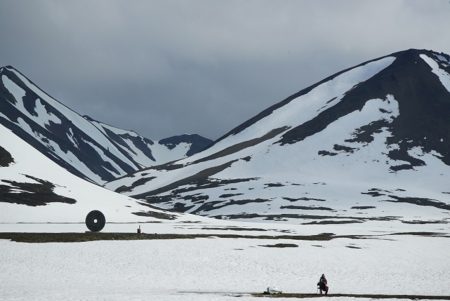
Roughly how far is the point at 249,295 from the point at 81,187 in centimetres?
11317

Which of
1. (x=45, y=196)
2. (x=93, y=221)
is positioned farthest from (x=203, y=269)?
(x=45, y=196)

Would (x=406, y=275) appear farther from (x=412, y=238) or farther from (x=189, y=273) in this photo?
(x=412, y=238)

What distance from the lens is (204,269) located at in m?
46.1

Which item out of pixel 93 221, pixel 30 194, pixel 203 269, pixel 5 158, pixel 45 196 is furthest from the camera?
pixel 5 158

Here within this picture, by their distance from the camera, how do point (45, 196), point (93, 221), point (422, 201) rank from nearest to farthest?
point (93, 221), point (45, 196), point (422, 201)

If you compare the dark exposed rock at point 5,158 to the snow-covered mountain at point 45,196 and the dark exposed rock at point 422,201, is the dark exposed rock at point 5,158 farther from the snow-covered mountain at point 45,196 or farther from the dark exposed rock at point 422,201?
the dark exposed rock at point 422,201

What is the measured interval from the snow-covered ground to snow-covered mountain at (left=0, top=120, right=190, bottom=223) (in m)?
48.1

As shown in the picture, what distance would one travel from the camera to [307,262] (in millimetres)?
52969

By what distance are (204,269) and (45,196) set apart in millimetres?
79632

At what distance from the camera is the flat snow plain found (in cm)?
3403

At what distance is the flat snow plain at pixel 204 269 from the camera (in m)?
34.0

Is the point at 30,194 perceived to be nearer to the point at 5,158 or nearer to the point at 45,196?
the point at 45,196

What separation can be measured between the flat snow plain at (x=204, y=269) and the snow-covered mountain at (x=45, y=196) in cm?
4664

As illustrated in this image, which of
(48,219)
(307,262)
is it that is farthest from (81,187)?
(307,262)
